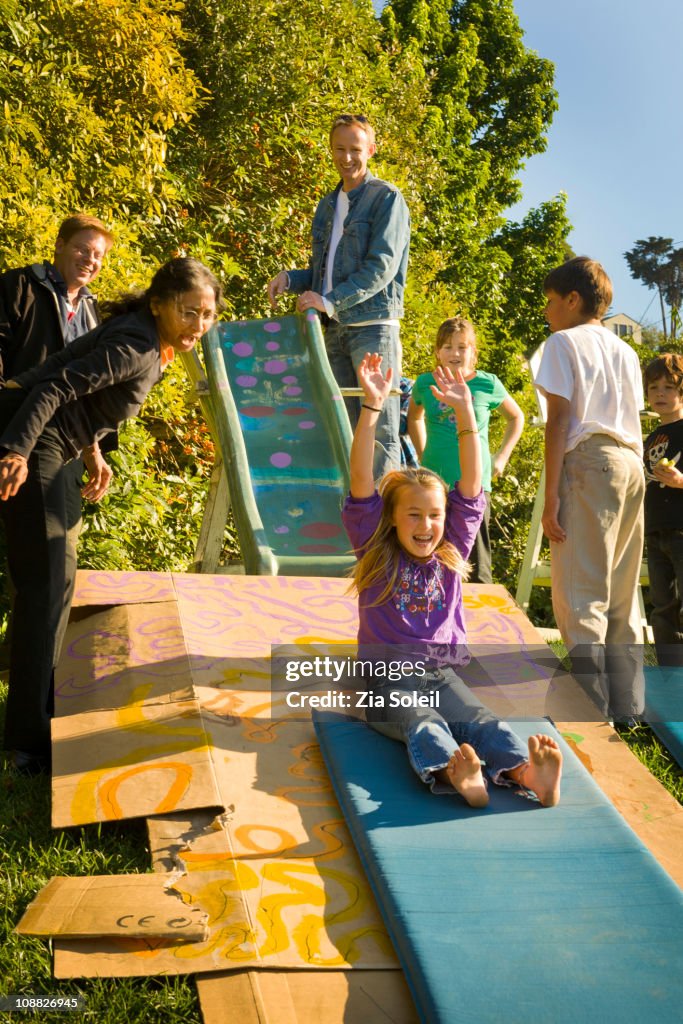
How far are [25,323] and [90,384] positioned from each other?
82 cm

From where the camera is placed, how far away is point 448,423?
18.2 ft

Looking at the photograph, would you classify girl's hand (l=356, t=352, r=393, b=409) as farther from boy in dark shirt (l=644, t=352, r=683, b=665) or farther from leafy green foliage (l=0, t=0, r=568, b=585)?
leafy green foliage (l=0, t=0, r=568, b=585)

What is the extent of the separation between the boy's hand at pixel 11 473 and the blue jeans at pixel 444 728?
1326 mm

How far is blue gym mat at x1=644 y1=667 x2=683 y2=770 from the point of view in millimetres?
4062

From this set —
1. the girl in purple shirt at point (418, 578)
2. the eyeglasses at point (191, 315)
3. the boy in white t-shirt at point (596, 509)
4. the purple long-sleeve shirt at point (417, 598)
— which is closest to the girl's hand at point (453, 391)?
the girl in purple shirt at point (418, 578)

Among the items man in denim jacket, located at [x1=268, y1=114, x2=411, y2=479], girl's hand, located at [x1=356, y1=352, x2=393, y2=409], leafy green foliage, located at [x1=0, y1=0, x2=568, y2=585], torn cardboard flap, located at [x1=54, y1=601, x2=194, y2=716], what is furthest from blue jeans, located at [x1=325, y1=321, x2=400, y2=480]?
torn cardboard flap, located at [x1=54, y1=601, x2=194, y2=716]

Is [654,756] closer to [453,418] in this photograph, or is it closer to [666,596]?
[666,596]

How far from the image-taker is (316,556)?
17.3 ft

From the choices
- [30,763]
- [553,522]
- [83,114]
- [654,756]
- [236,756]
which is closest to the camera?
[236,756]

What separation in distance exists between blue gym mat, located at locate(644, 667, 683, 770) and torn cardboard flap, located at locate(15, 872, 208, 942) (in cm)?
210

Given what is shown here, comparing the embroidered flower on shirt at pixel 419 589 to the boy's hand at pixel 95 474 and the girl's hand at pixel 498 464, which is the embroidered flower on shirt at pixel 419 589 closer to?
the boy's hand at pixel 95 474

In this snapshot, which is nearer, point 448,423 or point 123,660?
point 123,660

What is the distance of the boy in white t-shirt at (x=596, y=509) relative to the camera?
4.17 metres

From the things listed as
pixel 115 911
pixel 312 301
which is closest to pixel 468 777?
pixel 115 911
